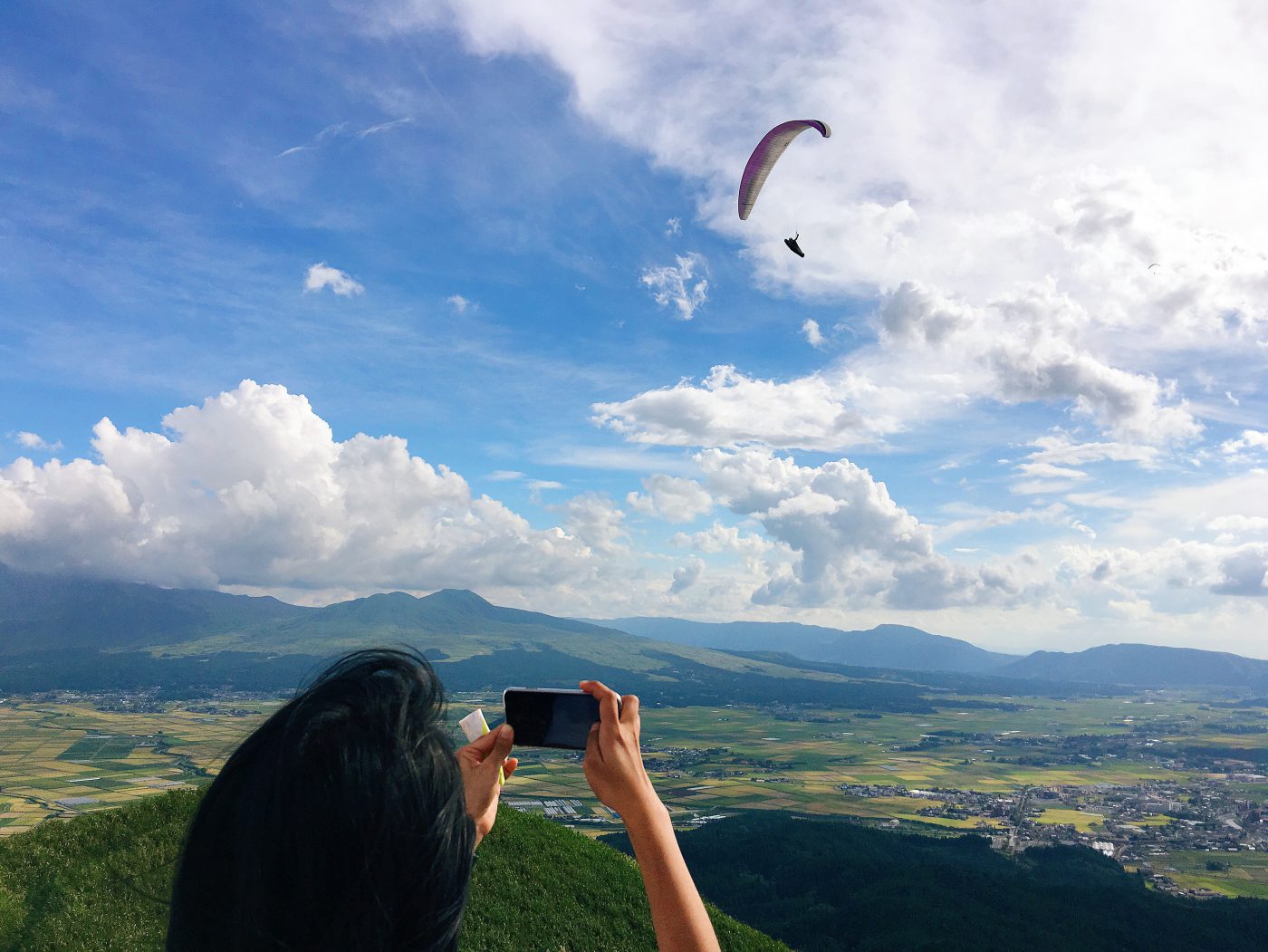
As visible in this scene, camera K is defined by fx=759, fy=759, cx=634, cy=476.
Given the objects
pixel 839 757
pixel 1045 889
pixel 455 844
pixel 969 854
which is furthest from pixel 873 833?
pixel 455 844

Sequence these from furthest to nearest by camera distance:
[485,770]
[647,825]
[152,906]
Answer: [152,906] → [485,770] → [647,825]

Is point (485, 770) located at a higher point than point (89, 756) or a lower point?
higher

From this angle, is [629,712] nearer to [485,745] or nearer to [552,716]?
[485,745]

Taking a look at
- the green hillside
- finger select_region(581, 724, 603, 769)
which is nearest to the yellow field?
the green hillside

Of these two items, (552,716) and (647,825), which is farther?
(552,716)

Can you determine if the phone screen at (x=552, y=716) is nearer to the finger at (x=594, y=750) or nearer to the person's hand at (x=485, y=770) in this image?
the person's hand at (x=485, y=770)

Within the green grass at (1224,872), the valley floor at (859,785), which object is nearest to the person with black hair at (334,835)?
the valley floor at (859,785)

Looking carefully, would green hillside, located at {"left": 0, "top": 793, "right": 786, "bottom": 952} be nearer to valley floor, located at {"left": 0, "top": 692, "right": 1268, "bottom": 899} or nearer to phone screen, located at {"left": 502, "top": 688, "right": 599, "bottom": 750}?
phone screen, located at {"left": 502, "top": 688, "right": 599, "bottom": 750}

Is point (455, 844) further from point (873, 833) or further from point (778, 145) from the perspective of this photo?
point (873, 833)

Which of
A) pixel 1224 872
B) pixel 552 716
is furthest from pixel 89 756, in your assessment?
pixel 1224 872
